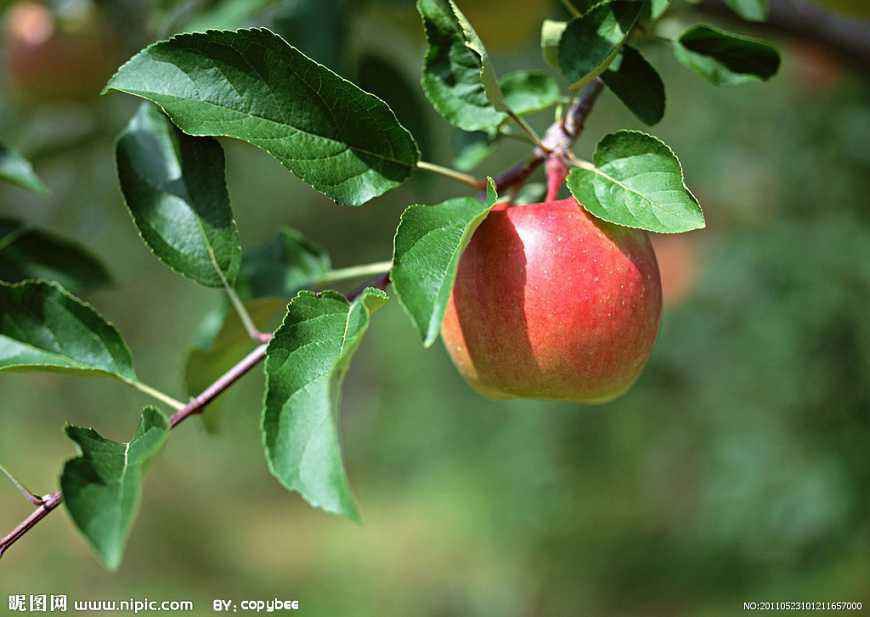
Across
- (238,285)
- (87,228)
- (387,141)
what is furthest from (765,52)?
(87,228)

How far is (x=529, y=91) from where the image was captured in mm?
669

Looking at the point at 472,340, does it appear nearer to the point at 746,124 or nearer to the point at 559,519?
the point at 746,124

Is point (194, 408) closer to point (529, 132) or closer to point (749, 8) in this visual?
point (529, 132)

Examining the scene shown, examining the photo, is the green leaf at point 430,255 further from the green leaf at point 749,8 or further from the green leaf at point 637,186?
the green leaf at point 749,8

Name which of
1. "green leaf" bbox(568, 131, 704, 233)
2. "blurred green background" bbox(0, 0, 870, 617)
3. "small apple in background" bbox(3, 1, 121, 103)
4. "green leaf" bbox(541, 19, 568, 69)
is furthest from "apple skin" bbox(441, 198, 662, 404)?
"small apple in background" bbox(3, 1, 121, 103)

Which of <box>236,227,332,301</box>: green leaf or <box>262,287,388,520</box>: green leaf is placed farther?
<box>236,227,332,301</box>: green leaf

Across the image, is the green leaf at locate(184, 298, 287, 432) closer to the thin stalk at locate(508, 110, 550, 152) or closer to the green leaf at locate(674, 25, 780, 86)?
the thin stalk at locate(508, 110, 550, 152)

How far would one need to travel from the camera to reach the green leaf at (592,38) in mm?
555

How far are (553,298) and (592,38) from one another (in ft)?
0.56

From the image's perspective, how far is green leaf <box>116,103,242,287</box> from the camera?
0.63 meters

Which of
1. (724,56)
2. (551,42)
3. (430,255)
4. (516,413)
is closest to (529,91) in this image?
(551,42)

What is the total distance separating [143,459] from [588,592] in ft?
9.43

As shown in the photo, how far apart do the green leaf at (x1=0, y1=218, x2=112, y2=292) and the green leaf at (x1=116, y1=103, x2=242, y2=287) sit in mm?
204

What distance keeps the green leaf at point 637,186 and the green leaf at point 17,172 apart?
44 cm
